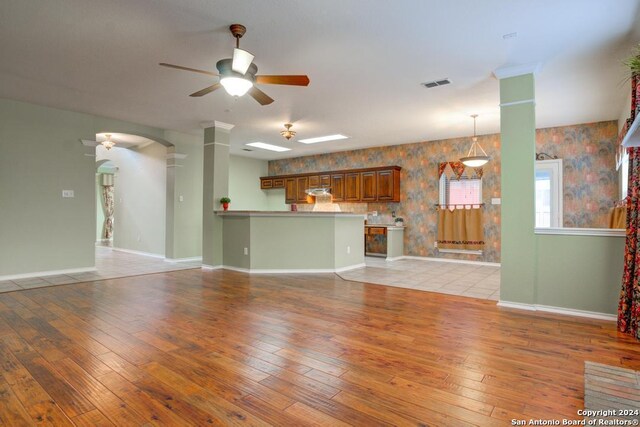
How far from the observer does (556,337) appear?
2992 millimetres

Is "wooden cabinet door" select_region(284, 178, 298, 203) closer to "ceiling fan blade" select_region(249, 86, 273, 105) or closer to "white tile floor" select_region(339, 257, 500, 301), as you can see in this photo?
"white tile floor" select_region(339, 257, 500, 301)

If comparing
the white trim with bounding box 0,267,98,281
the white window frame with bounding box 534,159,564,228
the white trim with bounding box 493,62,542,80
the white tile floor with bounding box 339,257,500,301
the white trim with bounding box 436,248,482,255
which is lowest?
the white tile floor with bounding box 339,257,500,301

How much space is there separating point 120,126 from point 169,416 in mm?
6174

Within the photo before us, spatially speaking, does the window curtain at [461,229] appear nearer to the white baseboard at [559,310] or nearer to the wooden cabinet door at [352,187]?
the wooden cabinet door at [352,187]

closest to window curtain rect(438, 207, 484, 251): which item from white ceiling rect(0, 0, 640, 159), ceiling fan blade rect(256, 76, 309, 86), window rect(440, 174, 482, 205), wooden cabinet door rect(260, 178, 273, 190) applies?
window rect(440, 174, 482, 205)

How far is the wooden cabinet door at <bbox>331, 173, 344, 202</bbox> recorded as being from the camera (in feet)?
29.6

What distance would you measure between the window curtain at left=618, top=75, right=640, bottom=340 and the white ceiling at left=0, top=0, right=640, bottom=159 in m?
0.94

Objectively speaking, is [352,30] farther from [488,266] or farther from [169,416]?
[488,266]

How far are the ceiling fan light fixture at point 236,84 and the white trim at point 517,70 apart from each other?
288 centimetres

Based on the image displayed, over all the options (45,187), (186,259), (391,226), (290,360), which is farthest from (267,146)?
(290,360)

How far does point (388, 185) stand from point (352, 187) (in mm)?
966

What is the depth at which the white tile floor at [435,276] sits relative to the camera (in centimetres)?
486

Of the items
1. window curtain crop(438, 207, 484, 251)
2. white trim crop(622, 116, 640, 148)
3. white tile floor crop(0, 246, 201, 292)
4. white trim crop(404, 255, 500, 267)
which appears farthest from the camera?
window curtain crop(438, 207, 484, 251)

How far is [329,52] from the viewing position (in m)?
3.71
